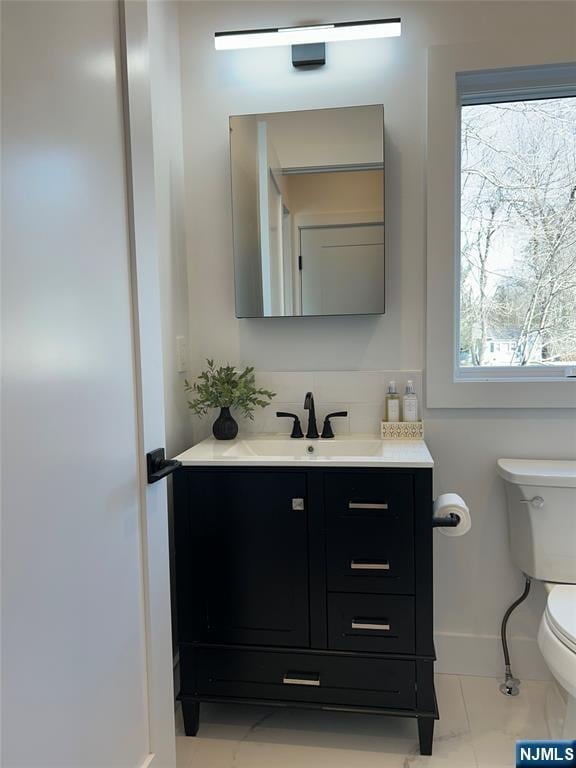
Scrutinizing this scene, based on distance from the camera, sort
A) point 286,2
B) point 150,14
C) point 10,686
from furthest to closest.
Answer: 1. point 286,2
2. point 150,14
3. point 10,686

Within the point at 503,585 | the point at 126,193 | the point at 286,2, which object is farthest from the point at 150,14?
the point at 503,585

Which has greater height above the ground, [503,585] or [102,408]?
[102,408]

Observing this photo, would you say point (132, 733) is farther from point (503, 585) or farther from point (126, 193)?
point (503, 585)

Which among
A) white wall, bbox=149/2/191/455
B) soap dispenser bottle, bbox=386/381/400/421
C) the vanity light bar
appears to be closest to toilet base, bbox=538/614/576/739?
soap dispenser bottle, bbox=386/381/400/421

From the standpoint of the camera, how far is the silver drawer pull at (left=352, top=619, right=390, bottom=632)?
1605 mm

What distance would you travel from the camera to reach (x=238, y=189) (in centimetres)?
201

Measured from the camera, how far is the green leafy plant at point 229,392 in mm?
1964

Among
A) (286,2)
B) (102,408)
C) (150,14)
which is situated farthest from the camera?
(286,2)

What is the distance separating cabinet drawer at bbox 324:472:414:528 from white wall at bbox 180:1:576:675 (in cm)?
45

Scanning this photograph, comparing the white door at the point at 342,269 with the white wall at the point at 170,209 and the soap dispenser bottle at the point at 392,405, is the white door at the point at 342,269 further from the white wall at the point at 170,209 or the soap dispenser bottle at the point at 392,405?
the white wall at the point at 170,209

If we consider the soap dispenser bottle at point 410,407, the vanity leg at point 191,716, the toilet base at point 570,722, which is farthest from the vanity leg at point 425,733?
the soap dispenser bottle at point 410,407

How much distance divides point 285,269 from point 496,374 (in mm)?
837

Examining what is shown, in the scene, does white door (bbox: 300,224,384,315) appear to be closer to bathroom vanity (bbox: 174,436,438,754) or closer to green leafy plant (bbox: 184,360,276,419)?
green leafy plant (bbox: 184,360,276,419)

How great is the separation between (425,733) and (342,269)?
145 cm
